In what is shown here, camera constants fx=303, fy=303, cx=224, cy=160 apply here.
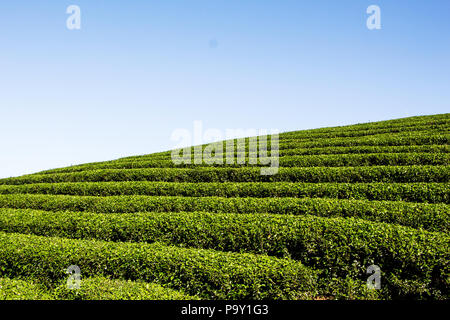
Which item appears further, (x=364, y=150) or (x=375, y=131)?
(x=375, y=131)

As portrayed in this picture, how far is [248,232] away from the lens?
43.1ft

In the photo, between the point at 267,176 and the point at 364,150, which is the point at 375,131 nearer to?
the point at 364,150

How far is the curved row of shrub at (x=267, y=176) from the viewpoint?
17.3 m

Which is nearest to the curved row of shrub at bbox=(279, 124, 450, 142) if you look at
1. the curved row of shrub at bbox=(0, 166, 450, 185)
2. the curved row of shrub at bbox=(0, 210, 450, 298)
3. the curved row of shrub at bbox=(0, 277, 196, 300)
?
the curved row of shrub at bbox=(0, 166, 450, 185)

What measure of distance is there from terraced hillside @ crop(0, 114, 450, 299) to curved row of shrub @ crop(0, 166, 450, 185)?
0.29 ft

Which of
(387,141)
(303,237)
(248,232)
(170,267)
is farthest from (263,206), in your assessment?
(387,141)

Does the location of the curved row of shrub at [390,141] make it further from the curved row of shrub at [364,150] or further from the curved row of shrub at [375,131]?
the curved row of shrub at [375,131]

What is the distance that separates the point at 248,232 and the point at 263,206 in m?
2.88

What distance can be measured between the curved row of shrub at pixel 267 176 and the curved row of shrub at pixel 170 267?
28.7ft

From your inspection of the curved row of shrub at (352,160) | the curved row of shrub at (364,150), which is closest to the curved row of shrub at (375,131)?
the curved row of shrub at (364,150)
